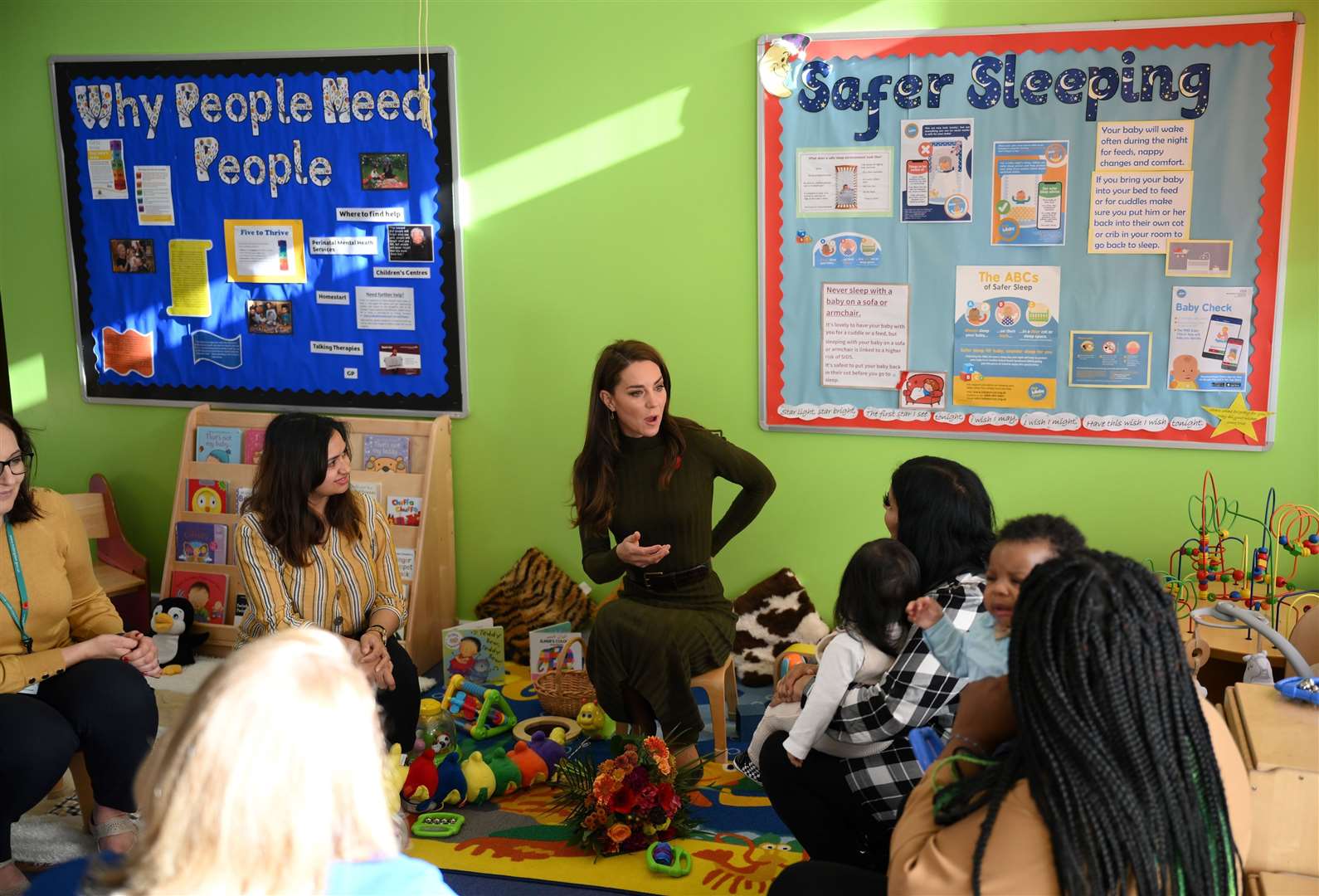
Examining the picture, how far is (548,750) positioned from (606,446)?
0.86 m

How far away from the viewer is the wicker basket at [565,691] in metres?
3.52

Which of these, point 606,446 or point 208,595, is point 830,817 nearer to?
point 606,446

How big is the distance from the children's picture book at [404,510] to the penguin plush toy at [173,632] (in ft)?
2.59

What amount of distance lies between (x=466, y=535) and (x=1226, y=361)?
102 inches

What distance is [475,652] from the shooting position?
3881 mm

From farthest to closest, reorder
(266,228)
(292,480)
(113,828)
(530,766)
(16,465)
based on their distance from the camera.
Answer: (266,228), (530,766), (292,480), (113,828), (16,465)

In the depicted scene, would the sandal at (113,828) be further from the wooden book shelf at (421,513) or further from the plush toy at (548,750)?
the wooden book shelf at (421,513)

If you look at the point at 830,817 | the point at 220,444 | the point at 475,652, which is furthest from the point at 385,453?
the point at 830,817

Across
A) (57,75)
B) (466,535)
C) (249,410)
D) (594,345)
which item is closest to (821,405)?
(594,345)

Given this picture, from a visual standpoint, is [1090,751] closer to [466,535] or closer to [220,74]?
[466,535]

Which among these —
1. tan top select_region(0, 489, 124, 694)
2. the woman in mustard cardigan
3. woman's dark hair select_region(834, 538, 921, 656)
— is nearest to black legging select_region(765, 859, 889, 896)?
woman's dark hair select_region(834, 538, 921, 656)

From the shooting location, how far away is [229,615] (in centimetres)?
418

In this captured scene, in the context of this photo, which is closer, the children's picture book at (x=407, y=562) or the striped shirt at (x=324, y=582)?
the striped shirt at (x=324, y=582)

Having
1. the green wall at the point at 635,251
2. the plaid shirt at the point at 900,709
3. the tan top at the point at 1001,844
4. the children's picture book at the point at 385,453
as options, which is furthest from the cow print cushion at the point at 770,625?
the tan top at the point at 1001,844
